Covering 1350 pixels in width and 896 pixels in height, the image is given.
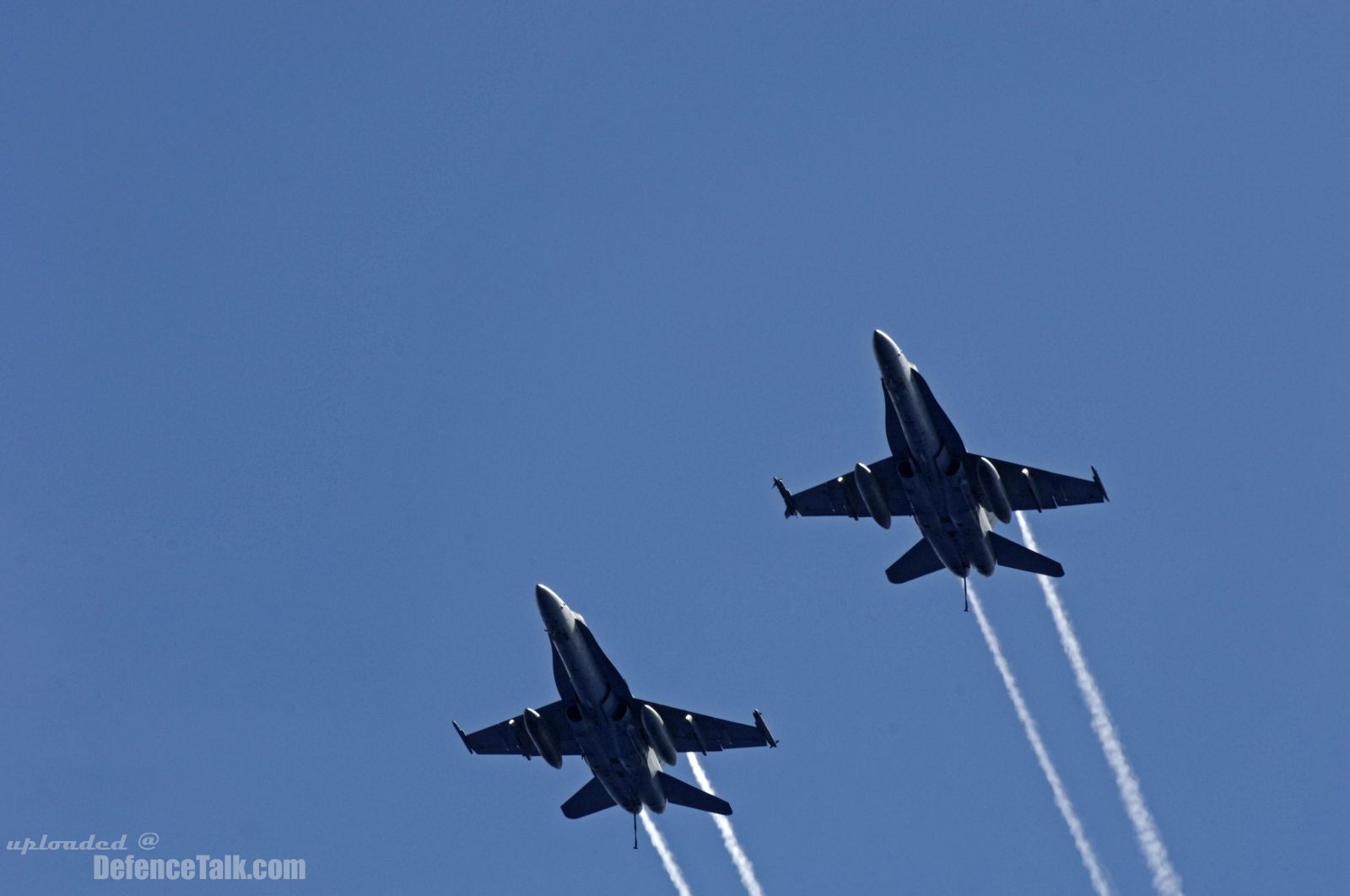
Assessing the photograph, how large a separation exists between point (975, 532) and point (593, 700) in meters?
14.4

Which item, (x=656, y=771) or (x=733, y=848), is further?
(x=733, y=848)

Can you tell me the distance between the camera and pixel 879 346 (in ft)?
205

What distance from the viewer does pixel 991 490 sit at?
6488 cm

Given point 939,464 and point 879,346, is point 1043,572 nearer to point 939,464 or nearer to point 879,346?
point 939,464

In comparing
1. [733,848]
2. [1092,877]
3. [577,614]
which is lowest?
[1092,877]

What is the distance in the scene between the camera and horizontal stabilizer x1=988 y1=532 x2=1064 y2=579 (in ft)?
221

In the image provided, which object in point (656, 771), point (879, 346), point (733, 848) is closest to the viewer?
point (879, 346)

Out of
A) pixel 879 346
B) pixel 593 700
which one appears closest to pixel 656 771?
pixel 593 700

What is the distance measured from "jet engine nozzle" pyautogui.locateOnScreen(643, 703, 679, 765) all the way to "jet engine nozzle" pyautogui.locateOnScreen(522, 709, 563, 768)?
411 cm

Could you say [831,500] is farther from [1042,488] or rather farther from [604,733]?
[604,733]

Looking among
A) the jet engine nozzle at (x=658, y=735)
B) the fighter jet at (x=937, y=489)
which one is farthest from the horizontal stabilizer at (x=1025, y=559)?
the jet engine nozzle at (x=658, y=735)

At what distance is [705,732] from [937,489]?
40.1 ft

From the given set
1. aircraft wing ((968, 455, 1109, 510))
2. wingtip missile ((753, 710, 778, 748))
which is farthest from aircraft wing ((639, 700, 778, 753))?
aircraft wing ((968, 455, 1109, 510))

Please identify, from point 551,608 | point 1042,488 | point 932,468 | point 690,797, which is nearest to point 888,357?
point 932,468
